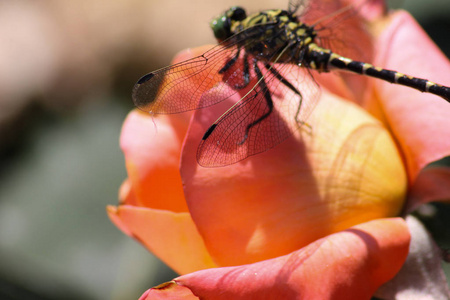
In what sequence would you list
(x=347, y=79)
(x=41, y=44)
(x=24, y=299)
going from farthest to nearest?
(x=41, y=44) → (x=24, y=299) → (x=347, y=79)

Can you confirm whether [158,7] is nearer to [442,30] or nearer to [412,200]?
[442,30]

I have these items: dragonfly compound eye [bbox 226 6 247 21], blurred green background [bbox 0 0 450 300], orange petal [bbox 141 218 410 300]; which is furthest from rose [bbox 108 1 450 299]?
blurred green background [bbox 0 0 450 300]

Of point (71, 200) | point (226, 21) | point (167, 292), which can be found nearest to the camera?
point (167, 292)

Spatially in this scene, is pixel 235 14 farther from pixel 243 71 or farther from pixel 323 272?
pixel 323 272

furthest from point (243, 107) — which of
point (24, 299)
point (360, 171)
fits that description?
point (24, 299)

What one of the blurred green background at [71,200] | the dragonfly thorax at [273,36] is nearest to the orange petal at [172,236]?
the dragonfly thorax at [273,36]

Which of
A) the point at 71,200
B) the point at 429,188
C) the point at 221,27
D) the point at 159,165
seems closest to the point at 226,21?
the point at 221,27

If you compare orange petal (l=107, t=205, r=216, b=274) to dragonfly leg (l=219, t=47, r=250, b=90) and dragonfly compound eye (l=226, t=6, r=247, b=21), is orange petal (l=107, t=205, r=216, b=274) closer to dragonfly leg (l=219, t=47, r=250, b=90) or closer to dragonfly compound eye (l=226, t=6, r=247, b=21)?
dragonfly leg (l=219, t=47, r=250, b=90)

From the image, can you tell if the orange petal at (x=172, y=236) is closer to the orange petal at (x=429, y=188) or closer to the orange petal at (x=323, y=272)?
the orange petal at (x=323, y=272)
